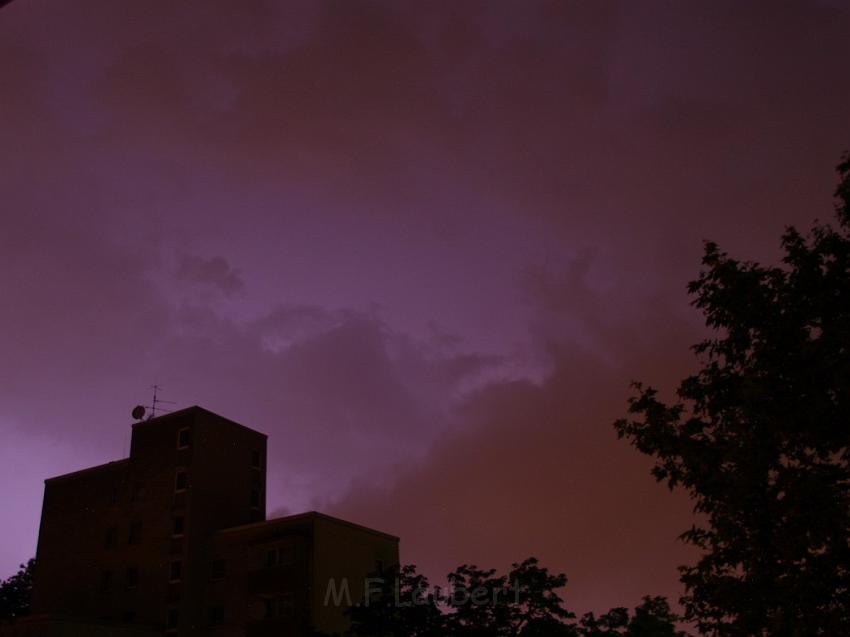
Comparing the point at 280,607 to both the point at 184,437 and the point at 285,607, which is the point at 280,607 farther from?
the point at 184,437

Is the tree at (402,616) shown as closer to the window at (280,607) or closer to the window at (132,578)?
the window at (280,607)

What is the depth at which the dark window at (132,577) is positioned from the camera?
55.0 m

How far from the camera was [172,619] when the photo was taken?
5184 centimetres

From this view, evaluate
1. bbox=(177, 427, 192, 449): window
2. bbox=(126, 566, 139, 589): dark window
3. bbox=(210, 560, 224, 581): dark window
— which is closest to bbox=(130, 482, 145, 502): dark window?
bbox=(177, 427, 192, 449): window

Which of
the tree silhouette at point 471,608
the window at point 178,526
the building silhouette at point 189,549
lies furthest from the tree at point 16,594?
the tree silhouette at point 471,608

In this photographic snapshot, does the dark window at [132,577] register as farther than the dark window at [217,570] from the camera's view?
Yes

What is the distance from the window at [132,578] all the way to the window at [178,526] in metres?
3.85

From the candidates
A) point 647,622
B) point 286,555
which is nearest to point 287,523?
point 286,555

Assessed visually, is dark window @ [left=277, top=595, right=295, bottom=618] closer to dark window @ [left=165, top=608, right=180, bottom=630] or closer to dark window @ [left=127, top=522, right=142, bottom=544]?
dark window @ [left=165, top=608, right=180, bottom=630]

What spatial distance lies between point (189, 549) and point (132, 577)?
17.9 feet

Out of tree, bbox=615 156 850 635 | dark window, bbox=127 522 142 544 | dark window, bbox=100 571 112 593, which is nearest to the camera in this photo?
tree, bbox=615 156 850 635

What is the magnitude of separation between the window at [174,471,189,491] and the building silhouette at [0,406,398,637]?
0.06 metres

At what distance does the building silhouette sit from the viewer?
48562 millimetres

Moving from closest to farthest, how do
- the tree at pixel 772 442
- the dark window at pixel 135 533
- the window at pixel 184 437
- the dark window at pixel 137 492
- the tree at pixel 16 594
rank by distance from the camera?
1. the tree at pixel 772 442
2. the window at pixel 184 437
3. the dark window at pixel 135 533
4. the dark window at pixel 137 492
5. the tree at pixel 16 594
